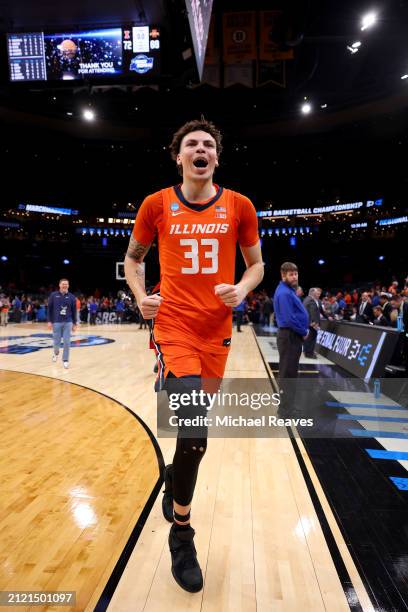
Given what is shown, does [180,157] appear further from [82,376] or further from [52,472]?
[82,376]

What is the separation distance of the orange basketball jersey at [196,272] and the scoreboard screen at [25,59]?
24.7 feet

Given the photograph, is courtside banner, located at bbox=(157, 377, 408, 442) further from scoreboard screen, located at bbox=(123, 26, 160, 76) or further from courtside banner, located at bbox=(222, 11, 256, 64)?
courtside banner, located at bbox=(222, 11, 256, 64)

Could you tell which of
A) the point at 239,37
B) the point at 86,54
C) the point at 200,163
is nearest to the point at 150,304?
the point at 200,163

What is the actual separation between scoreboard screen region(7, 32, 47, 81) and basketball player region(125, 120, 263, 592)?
7.25 meters

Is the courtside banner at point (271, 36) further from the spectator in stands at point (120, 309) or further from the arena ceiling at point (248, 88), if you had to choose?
the spectator in stands at point (120, 309)

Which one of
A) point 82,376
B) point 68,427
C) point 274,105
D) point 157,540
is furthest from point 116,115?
point 157,540

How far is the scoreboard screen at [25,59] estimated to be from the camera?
303 inches

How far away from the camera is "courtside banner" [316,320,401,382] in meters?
5.84

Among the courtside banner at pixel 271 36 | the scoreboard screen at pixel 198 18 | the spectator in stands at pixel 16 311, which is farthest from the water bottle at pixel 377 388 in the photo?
the spectator in stands at pixel 16 311

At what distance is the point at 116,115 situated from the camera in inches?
894

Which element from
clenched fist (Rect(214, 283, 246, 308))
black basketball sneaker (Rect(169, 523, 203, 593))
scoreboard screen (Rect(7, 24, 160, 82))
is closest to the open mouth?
clenched fist (Rect(214, 283, 246, 308))

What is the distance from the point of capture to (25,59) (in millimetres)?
7734

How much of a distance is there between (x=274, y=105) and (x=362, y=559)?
877 inches

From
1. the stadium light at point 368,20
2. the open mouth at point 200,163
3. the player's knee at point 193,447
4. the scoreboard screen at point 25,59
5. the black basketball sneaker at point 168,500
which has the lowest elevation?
the black basketball sneaker at point 168,500
